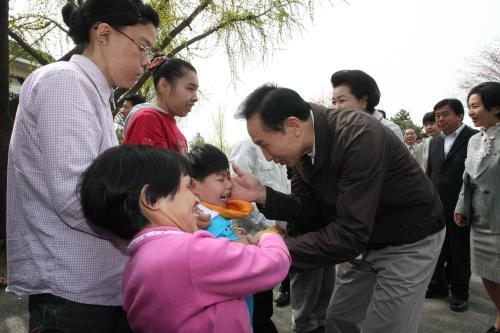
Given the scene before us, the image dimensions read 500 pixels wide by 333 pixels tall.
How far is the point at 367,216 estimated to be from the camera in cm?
179

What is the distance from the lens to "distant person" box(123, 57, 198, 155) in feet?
7.93

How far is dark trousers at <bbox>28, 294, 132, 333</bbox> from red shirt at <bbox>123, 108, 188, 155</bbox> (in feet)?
3.72

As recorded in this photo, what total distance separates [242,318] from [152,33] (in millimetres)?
1151

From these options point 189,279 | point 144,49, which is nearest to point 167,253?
point 189,279

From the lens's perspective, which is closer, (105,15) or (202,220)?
(105,15)

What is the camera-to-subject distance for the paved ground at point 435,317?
3398 millimetres

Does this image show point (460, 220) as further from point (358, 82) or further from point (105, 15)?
point (105, 15)

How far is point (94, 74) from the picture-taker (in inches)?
58.0

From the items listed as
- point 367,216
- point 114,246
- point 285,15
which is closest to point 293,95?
point 367,216

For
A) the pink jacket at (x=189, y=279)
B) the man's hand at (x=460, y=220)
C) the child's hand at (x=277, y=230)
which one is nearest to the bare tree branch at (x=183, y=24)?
the man's hand at (x=460, y=220)

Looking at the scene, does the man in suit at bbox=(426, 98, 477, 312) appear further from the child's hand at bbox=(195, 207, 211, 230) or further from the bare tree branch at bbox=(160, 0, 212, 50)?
the bare tree branch at bbox=(160, 0, 212, 50)

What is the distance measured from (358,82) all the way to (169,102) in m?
1.69

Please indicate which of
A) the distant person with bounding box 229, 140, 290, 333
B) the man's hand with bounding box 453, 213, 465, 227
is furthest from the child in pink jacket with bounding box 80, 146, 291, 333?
the man's hand with bounding box 453, 213, 465, 227

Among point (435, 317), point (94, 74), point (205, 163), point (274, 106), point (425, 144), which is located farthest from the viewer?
point (425, 144)
